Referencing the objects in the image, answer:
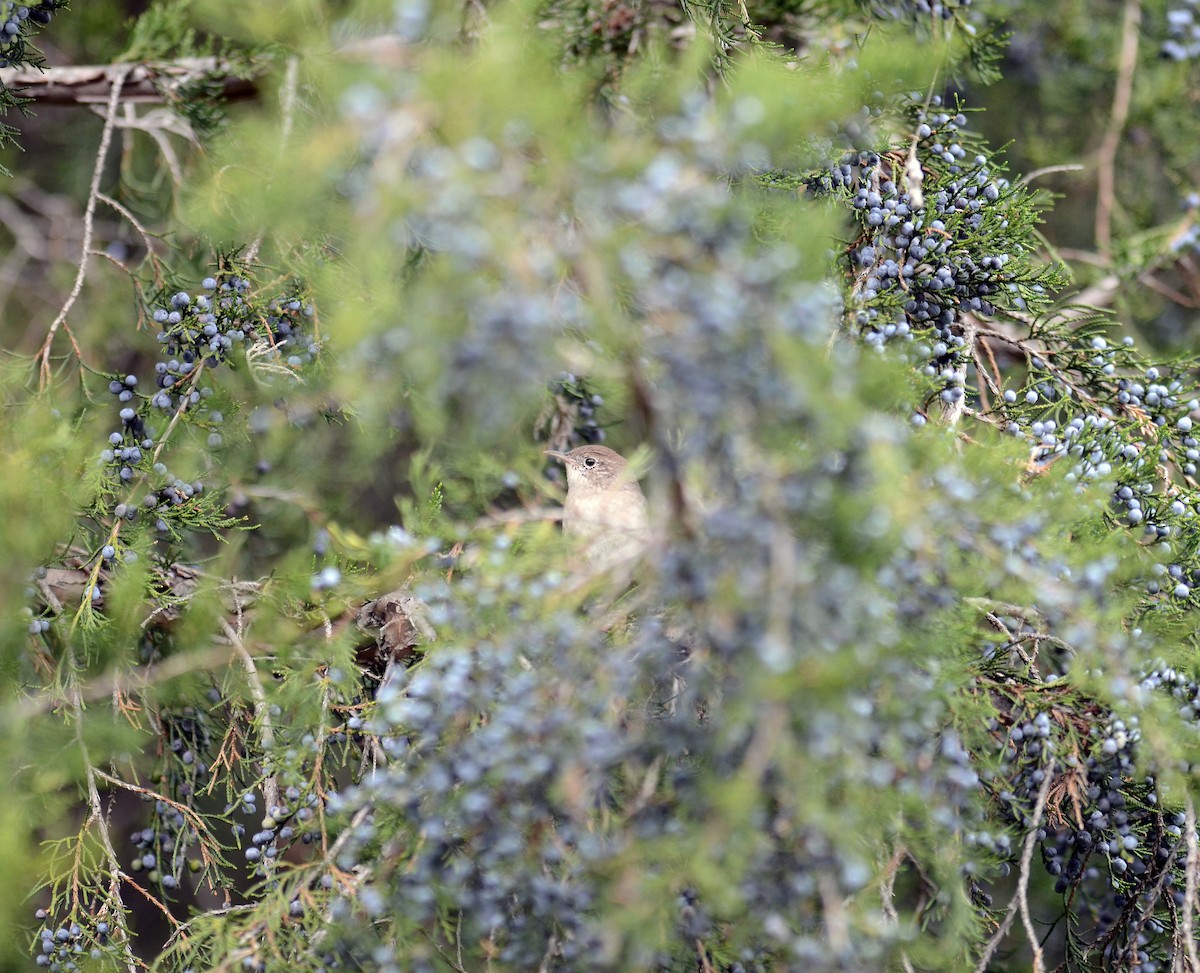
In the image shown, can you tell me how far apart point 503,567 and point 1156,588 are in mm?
1651

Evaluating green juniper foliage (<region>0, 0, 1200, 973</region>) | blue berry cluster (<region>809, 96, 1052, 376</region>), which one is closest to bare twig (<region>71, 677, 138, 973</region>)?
green juniper foliage (<region>0, 0, 1200, 973</region>)

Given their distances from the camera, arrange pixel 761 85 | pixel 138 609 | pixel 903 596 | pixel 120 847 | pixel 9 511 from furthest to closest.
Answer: pixel 120 847, pixel 138 609, pixel 9 511, pixel 903 596, pixel 761 85

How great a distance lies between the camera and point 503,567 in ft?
6.57

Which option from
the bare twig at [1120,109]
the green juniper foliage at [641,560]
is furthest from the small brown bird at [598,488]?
the bare twig at [1120,109]

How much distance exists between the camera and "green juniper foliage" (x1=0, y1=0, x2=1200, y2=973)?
1.74 metres

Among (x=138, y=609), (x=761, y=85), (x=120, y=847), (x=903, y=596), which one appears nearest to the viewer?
(x=761, y=85)

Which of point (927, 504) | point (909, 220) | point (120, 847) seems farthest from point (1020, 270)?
point (120, 847)

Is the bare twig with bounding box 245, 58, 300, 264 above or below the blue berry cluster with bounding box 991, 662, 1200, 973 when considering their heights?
above

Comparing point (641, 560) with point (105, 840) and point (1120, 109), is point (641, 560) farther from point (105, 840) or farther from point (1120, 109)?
point (1120, 109)

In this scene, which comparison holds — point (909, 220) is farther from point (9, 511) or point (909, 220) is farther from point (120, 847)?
point (120, 847)

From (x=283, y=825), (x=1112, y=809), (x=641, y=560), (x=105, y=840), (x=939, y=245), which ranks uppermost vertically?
(x=939, y=245)

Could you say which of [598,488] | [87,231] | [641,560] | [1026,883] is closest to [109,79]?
[87,231]

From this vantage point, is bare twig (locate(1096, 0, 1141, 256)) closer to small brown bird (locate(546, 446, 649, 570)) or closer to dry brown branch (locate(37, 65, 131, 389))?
small brown bird (locate(546, 446, 649, 570))

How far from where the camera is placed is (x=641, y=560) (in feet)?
6.38
